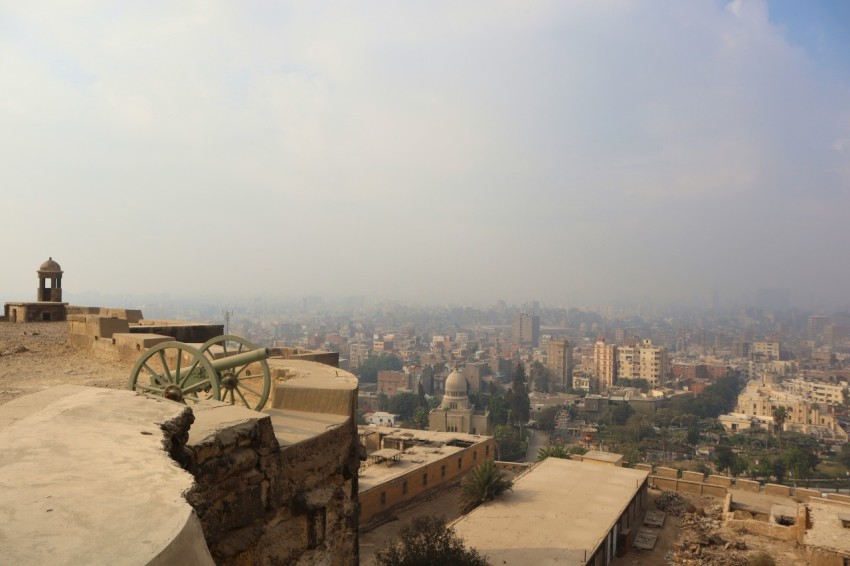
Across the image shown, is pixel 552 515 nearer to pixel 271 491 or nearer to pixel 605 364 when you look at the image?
pixel 271 491

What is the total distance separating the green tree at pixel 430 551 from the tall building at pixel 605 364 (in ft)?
252

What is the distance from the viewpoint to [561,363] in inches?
3740

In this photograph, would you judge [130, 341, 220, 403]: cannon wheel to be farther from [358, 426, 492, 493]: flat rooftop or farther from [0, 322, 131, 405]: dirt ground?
[358, 426, 492, 493]: flat rooftop

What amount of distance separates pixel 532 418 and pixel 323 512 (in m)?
57.5

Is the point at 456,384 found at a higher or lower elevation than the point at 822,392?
higher

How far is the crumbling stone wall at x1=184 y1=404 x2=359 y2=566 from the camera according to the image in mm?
3646

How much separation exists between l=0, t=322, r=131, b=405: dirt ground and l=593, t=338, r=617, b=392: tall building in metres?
80.2

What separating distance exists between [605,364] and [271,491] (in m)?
90.2

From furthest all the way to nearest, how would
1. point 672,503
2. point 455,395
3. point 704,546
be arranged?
point 455,395 < point 672,503 < point 704,546

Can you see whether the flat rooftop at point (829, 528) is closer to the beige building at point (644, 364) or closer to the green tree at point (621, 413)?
the green tree at point (621, 413)

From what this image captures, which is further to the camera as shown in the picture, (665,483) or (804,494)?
(665,483)

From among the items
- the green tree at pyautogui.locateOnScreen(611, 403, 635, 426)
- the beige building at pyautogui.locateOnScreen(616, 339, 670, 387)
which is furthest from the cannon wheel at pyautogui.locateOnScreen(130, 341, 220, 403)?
the beige building at pyautogui.locateOnScreen(616, 339, 670, 387)

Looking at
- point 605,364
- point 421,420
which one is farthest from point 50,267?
point 605,364

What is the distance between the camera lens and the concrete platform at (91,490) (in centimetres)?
163
